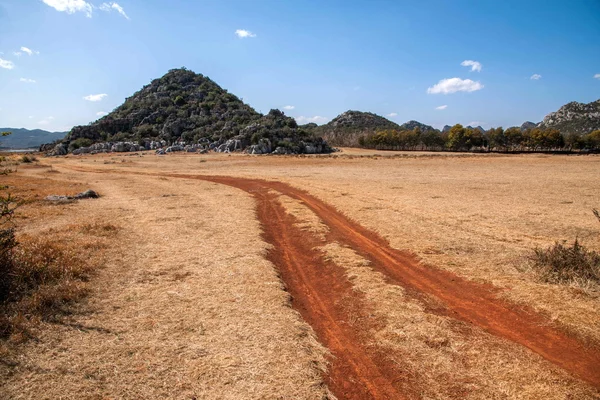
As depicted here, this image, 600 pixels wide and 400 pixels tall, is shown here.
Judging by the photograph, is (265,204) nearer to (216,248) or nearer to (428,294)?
(216,248)

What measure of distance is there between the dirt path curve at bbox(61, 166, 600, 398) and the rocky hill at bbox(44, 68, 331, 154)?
261 ft

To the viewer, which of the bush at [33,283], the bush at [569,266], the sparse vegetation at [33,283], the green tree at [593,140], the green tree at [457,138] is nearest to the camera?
the sparse vegetation at [33,283]

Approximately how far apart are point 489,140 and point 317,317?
130 meters

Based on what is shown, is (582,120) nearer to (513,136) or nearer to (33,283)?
(513,136)

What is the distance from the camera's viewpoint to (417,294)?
9367 millimetres

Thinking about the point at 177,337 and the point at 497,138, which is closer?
the point at 177,337

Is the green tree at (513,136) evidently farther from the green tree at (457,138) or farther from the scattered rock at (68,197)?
the scattered rock at (68,197)

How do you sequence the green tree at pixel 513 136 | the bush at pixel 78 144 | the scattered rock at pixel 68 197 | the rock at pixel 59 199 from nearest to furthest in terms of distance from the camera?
the rock at pixel 59 199, the scattered rock at pixel 68 197, the green tree at pixel 513 136, the bush at pixel 78 144

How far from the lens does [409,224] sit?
16562mm

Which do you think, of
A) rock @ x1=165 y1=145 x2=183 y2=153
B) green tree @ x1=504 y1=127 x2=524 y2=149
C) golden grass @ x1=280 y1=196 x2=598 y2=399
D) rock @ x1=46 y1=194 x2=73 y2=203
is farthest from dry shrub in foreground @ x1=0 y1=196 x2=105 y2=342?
green tree @ x1=504 y1=127 x2=524 y2=149

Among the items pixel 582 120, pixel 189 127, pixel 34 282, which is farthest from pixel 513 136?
pixel 34 282

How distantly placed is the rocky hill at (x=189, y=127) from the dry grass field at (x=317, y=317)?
79337 millimetres

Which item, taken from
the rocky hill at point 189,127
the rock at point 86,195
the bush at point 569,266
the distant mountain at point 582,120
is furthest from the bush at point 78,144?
the distant mountain at point 582,120

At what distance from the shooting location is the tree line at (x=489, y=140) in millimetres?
104938
